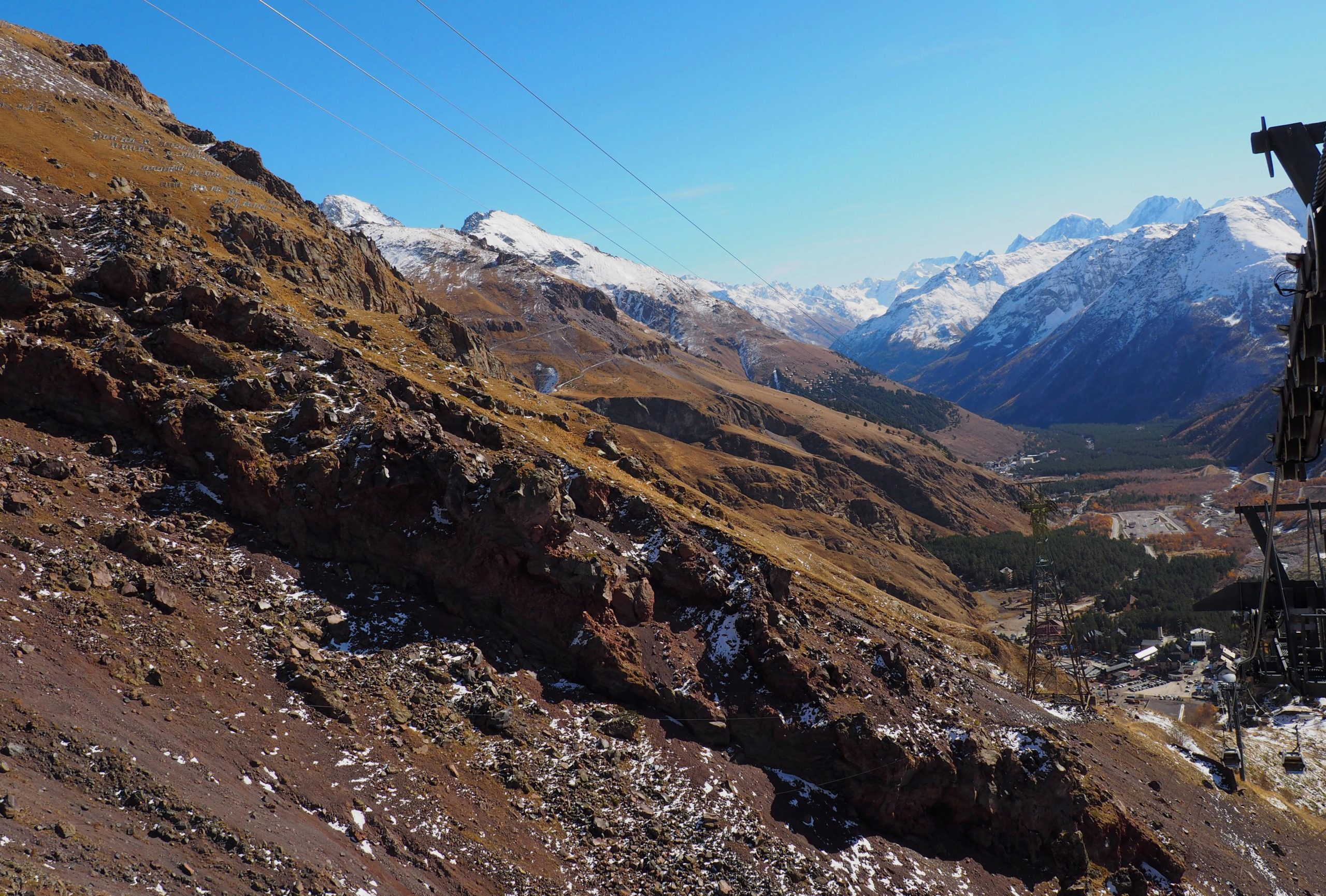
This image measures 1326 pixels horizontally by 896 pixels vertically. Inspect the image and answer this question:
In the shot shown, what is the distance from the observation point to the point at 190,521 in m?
28.5

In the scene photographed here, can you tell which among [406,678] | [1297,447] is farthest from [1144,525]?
[1297,447]

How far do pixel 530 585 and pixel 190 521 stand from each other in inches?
514

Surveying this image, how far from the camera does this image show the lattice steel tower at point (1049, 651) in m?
54.9

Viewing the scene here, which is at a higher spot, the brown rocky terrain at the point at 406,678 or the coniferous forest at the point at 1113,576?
the coniferous forest at the point at 1113,576

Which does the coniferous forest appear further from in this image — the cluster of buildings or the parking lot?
the parking lot

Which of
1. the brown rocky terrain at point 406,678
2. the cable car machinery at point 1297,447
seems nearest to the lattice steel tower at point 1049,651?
the brown rocky terrain at point 406,678

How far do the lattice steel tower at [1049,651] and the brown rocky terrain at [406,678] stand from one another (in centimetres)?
832

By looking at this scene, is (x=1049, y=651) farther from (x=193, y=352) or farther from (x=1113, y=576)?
(x=193, y=352)

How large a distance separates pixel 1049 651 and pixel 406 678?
83.7m

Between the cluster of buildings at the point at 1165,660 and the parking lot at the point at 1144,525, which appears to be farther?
the parking lot at the point at 1144,525

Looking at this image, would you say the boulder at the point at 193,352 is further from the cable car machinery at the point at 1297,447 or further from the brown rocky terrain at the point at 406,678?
the cable car machinery at the point at 1297,447

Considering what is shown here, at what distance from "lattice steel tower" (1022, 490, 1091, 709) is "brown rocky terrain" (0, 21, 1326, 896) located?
832 cm

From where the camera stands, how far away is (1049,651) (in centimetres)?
8844

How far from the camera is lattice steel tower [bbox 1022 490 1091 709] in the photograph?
54906 millimetres
